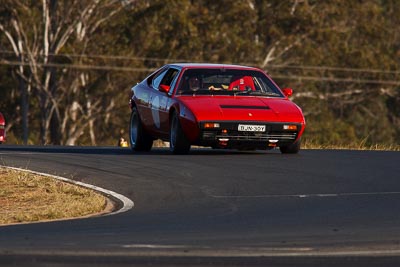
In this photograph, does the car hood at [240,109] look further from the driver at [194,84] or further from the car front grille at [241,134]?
the driver at [194,84]

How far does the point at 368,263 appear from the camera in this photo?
289 inches

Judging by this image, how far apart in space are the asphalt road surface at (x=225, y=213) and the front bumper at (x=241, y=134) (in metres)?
0.22

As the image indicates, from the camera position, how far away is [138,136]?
59.7 ft

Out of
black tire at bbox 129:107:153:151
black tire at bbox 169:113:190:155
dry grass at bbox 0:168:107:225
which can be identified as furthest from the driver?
dry grass at bbox 0:168:107:225

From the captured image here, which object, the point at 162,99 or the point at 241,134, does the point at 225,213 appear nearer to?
the point at 241,134

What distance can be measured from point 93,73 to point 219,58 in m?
6.41

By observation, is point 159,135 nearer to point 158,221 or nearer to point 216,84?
→ point 216,84

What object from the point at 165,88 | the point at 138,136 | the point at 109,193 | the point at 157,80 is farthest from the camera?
the point at 138,136

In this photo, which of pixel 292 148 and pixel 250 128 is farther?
pixel 292 148

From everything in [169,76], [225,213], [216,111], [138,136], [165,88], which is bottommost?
[138,136]

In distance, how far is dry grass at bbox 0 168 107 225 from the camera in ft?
34.9

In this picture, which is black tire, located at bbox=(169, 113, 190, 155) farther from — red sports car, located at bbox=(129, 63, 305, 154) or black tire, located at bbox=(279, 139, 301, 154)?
black tire, located at bbox=(279, 139, 301, 154)

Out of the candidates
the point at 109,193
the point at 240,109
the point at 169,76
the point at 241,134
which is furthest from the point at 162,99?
the point at 109,193

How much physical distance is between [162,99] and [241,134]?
1.61 m
